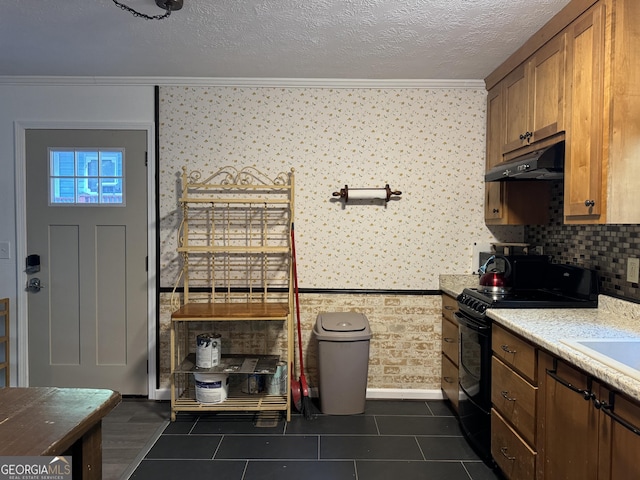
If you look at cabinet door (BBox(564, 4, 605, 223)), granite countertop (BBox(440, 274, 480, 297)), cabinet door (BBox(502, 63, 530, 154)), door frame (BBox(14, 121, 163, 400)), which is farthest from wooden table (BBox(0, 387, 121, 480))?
granite countertop (BBox(440, 274, 480, 297))

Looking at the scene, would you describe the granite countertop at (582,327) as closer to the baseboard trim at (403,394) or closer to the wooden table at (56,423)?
the baseboard trim at (403,394)

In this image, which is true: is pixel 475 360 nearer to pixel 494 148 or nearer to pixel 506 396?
pixel 506 396

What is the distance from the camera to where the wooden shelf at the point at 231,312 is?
266cm

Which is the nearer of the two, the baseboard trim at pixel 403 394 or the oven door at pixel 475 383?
the oven door at pixel 475 383

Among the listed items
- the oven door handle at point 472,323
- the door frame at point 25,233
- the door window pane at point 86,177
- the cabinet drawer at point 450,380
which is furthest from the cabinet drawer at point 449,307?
the door window pane at point 86,177

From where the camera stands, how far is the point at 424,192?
3117 millimetres

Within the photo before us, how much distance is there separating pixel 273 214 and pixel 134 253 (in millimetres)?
1039

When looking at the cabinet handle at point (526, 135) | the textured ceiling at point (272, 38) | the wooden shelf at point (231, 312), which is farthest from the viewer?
the wooden shelf at point (231, 312)

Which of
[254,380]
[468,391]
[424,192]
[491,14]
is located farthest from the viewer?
[424,192]

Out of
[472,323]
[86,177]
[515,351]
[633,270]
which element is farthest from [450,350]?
[86,177]

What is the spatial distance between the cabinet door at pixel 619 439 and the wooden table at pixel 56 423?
1386 millimetres

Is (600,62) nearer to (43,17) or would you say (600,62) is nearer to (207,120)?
(207,120)

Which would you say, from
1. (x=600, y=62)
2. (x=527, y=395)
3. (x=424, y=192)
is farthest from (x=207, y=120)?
(x=527, y=395)

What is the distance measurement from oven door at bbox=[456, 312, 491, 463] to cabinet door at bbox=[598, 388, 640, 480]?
2.76 feet
